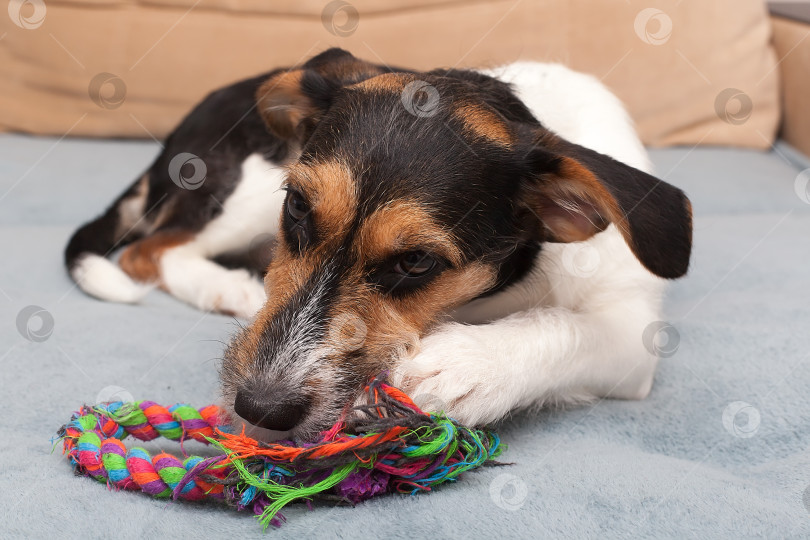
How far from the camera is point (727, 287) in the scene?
3219 mm

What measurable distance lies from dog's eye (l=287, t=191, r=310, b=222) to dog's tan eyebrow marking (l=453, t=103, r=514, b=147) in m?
0.49

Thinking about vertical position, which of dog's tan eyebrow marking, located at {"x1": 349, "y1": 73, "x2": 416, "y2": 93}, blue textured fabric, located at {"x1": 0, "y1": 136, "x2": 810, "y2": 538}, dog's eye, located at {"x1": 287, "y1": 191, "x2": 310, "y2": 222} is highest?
dog's tan eyebrow marking, located at {"x1": 349, "y1": 73, "x2": 416, "y2": 93}

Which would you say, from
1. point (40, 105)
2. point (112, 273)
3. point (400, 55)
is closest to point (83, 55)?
point (40, 105)

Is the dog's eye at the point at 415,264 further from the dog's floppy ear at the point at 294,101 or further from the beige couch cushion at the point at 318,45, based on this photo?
the beige couch cushion at the point at 318,45

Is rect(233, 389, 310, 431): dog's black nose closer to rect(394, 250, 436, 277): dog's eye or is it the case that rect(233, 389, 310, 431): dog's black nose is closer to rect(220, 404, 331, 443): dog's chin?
rect(220, 404, 331, 443): dog's chin

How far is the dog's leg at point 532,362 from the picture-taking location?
1.90 metres

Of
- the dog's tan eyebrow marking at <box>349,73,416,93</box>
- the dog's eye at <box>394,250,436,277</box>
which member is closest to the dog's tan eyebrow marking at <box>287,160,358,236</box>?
the dog's eye at <box>394,250,436,277</box>

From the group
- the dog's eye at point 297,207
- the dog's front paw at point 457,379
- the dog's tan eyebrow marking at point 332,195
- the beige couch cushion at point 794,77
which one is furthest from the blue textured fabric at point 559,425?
the beige couch cushion at point 794,77

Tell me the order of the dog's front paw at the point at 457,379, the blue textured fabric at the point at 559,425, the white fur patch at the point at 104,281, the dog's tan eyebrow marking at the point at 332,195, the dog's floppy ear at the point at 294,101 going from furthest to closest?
1. the white fur patch at the point at 104,281
2. the dog's floppy ear at the point at 294,101
3. the dog's tan eyebrow marking at the point at 332,195
4. the dog's front paw at the point at 457,379
5. the blue textured fabric at the point at 559,425

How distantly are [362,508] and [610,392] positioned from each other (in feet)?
3.33

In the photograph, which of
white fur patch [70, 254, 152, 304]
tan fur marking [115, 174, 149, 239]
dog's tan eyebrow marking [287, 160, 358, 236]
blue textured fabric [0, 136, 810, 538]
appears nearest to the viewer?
blue textured fabric [0, 136, 810, 538]

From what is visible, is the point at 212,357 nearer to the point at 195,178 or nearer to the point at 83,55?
the point at 195,178

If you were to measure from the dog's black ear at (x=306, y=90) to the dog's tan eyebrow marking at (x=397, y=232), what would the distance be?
656 millimetres

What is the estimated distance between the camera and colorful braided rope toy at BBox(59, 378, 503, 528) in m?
1.63
